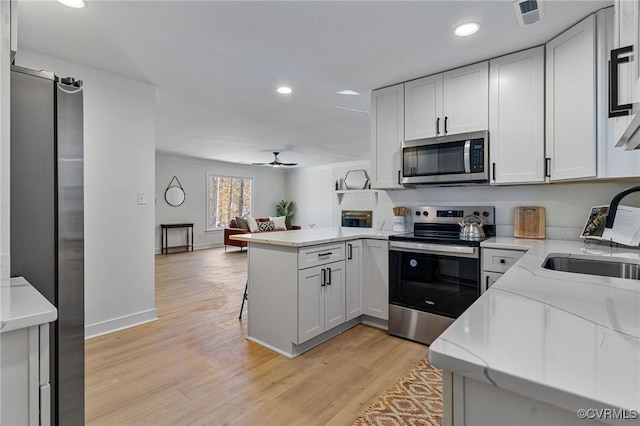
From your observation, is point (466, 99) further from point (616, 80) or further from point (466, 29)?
point (616, 80)

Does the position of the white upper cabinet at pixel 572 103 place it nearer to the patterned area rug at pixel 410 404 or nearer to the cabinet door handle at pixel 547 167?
the cabinet door handle at pixel 547 167

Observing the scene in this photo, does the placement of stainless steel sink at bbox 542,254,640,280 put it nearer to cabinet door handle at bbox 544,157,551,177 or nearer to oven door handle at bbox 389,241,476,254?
oven door handle at bbox 389,241,476,254

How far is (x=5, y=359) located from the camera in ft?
2.44

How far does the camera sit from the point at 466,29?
2.12 metres

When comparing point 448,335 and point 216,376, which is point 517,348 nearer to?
point 448,335

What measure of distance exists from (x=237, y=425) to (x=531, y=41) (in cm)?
311

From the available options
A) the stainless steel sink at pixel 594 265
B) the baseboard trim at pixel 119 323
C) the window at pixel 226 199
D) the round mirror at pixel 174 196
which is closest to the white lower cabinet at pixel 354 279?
the stainless steel sink at pixel 594 265

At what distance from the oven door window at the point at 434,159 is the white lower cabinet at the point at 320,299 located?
42.4 inches

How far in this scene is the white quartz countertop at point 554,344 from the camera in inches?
17.8

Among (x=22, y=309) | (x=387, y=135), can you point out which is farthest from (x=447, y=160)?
(x=22, y=309)

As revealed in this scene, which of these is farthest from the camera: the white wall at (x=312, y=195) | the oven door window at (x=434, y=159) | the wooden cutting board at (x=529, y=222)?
the white wall at (x=312, y=195)

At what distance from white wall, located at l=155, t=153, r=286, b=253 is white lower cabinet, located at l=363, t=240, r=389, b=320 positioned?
6019mm

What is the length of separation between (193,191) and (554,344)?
855 centimetres

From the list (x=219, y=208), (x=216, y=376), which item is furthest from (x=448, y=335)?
(x=219, y=208)
